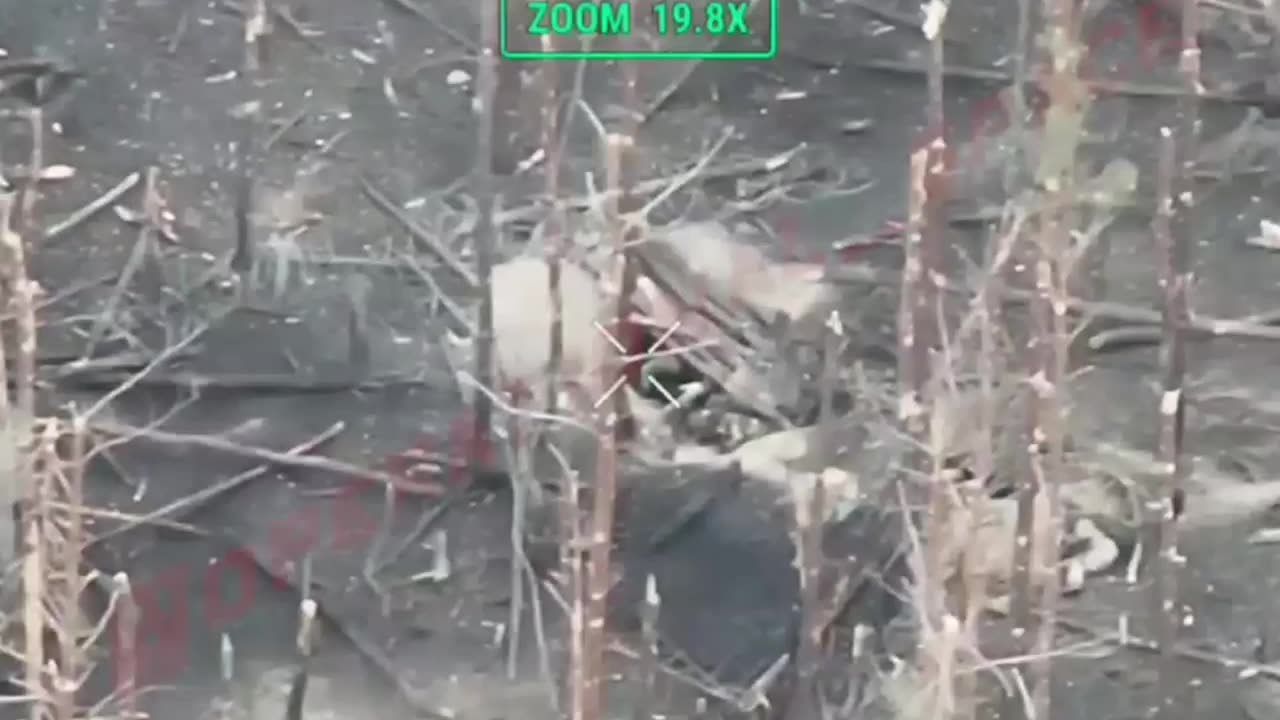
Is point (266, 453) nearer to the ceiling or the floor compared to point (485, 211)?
nearer to the floor

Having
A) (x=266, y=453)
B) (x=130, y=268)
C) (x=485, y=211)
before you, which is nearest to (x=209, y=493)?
(x=266, y=453)

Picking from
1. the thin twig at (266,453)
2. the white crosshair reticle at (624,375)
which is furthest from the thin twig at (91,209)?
the white crosshair reticle at (624,375)

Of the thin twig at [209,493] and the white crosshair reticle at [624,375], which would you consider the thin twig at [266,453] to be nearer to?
the thin twig at [209,493]

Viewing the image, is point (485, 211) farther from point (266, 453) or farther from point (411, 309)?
point (266, 453)

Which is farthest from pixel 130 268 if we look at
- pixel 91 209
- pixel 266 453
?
pixel 266 453

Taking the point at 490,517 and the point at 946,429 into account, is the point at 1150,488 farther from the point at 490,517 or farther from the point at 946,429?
the point at 490,517

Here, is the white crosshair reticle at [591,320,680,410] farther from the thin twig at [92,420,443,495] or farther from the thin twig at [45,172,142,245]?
the thin twig at [45,172,142,245]

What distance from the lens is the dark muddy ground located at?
3.48 feet

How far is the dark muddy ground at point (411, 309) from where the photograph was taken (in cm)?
106

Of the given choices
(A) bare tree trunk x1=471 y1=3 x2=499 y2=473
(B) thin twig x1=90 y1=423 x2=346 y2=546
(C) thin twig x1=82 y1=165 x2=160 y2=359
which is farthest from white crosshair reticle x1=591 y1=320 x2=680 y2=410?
(C) thin twig x1=82 y1=165 x2=160 y2=359

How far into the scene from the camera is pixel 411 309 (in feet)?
3.54

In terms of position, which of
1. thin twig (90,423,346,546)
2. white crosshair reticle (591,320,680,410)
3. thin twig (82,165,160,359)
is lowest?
thin twig (90,423,346,546)

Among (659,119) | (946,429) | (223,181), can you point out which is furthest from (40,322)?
(946,429)

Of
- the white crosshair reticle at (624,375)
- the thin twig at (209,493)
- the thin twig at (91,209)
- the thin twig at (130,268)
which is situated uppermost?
the thin twig at (91,209)
